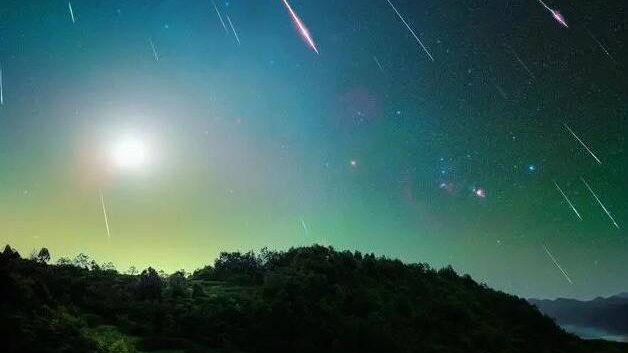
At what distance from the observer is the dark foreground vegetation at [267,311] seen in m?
18.8

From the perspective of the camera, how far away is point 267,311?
26828mm

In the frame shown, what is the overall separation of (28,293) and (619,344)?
155 feet

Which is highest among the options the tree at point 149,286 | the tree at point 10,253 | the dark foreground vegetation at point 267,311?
the tree at point 10,253

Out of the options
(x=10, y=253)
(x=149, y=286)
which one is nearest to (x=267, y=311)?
(x=149, y=286)

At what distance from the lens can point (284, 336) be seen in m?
25.5

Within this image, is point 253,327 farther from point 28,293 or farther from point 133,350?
point 28,293

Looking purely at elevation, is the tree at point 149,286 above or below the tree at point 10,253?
below

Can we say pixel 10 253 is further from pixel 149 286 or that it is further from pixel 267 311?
pixel 267 311

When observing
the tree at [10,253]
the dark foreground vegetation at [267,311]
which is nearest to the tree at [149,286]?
the dark foreground vegetation at [267,311]

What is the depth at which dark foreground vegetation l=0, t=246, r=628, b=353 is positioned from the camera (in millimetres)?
18781

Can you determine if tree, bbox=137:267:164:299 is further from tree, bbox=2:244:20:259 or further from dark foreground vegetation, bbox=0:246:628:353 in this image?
tree, bbox=2:244:20:259

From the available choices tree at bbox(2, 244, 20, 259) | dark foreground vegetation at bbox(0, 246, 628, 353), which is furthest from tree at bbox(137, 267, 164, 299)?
tree at bbox(2, 244, 20, 259)

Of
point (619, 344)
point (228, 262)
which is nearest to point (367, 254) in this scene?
point (228, 262)

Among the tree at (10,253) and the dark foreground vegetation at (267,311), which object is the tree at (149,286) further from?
the tree at (10,253)
